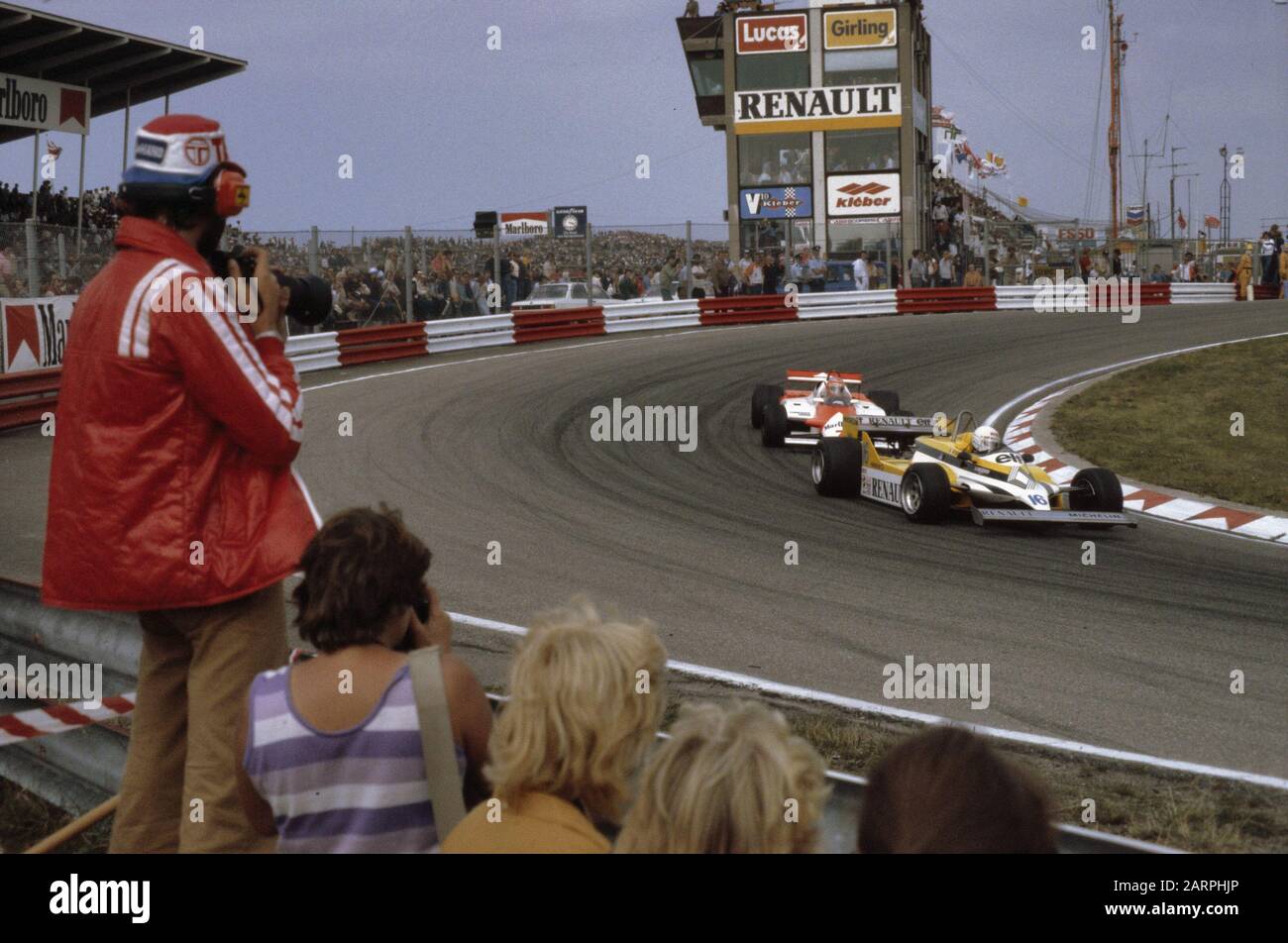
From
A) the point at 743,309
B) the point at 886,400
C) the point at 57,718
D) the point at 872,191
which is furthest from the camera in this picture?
the point at 872,191

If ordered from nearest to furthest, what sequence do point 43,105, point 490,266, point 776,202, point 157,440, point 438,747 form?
point 438,747 < point 157,440 < point 43,105 < point 490,266 < point 776,202

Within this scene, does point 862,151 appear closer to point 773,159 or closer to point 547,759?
point 773,159

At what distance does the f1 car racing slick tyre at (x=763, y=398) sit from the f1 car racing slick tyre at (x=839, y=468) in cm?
261

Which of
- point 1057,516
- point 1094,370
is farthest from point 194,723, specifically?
point 1094,370

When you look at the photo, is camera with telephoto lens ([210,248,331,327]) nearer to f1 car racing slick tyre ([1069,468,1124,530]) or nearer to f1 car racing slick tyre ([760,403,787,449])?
f1 car racing slick tyre ([1069,468,1124,530])

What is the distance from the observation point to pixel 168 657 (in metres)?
3.12

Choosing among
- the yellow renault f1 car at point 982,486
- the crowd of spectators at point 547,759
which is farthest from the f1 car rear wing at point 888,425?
the crowd of spectators at point 547,759

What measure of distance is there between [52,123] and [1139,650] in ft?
60.2

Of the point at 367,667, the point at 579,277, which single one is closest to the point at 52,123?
the point at 579,277

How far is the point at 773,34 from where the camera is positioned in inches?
1677

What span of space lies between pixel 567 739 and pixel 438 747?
1.33 ft

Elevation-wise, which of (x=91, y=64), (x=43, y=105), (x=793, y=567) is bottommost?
(x=793, y=567)

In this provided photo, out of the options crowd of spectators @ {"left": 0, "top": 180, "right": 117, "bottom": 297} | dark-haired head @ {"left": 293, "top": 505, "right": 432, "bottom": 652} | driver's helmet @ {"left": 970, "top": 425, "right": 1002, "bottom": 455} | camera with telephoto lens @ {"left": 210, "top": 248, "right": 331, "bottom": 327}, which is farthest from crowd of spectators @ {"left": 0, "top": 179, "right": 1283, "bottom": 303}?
dark-haired head @ {"left": 293, "top": 505, "right": 432, "bottom": 652}
